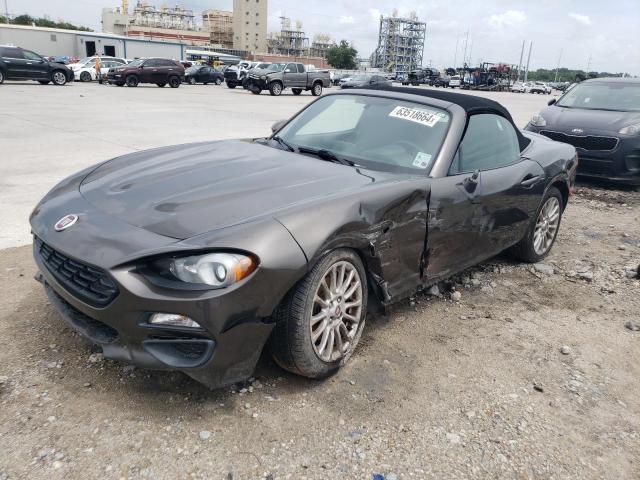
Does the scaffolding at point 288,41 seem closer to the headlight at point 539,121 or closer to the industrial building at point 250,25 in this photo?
the industrial building at point 250,25

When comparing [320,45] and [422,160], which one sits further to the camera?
[320,45]

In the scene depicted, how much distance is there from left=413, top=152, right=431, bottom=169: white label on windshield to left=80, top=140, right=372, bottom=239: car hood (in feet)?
1.41

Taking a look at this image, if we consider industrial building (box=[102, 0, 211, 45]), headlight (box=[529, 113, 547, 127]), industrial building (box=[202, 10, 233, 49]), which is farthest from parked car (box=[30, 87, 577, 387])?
industrial building (box=[202, 10, 233, 49])

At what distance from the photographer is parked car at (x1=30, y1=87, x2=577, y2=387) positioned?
2203 millimetres

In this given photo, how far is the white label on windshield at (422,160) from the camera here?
10.8 ft

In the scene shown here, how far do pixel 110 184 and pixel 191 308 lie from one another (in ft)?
3.96

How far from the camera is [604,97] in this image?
8859 millimetres

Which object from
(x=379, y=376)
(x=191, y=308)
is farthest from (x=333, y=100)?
(x=191, y=308)

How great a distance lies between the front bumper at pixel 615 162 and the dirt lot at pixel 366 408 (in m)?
4.91

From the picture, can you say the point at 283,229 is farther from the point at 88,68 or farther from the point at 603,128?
the point at 88,68

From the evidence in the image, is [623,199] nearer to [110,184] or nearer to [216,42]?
[110,184]

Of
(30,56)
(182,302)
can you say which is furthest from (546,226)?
(30,56)

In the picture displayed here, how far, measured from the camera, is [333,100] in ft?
13.6

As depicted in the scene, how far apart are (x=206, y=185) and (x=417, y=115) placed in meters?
1.58
